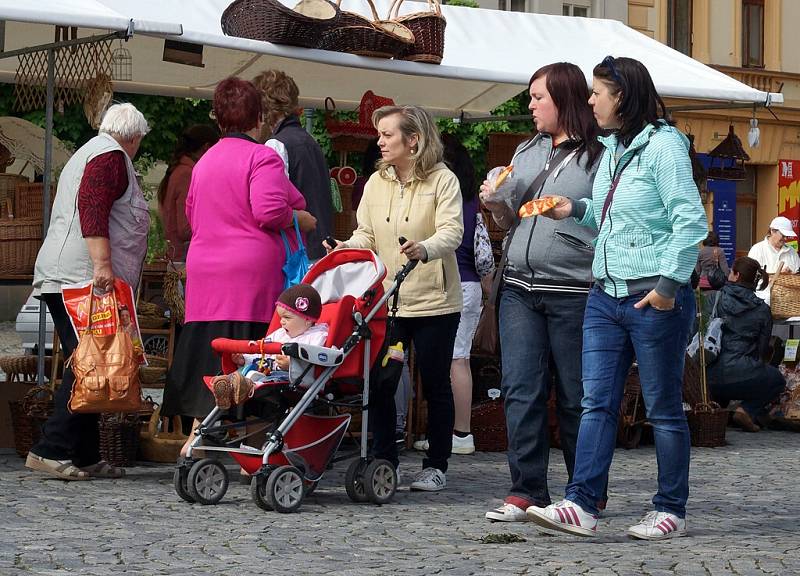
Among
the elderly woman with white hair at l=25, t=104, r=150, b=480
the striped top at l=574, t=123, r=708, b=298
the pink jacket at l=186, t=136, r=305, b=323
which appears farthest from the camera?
the elderly woman with white hair at l=25, t=104, r=150, b=480

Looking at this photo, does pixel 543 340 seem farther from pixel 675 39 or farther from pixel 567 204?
pixel 675 39

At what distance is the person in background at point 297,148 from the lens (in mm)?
7941

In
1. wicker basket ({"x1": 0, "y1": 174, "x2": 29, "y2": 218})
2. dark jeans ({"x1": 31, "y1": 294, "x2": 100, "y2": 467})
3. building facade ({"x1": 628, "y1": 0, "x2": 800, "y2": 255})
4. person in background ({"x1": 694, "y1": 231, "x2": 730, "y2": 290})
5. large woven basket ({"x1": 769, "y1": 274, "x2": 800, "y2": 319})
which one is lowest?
dark jeans ({"x1": 31, "y1": 294, "x2": 100, "y2": 467})

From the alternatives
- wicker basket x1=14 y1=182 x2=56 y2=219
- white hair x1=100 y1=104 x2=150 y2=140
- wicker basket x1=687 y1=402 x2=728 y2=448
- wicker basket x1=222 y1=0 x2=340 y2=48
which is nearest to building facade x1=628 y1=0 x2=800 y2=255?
wicker basket x1=687 y1=402 x2=728 y2=448

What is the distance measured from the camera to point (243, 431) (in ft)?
27.9

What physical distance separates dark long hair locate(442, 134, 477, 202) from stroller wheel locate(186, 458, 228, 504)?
239cm

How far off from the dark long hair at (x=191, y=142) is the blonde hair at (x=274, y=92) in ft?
5.08

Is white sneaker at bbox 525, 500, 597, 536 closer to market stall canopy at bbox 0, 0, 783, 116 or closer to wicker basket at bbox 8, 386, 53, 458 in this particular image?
wicker basket at bbox 8, 386, 53, 458

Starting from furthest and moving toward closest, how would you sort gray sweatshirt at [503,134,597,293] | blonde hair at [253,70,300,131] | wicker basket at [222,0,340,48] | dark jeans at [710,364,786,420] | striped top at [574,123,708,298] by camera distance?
1. dark jeans at [710,364,786,420]
2. wicker basket at [222,0,340,48]
3. blonde hair at [253,70,300,131]
4. gray sweatshirt at [503,134,597,293]
5. striped top at [574,123,708,298]

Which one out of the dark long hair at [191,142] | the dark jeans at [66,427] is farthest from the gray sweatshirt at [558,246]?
the dark long hair at [191,142]

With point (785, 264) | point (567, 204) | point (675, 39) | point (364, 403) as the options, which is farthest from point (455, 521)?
point (675, 39)

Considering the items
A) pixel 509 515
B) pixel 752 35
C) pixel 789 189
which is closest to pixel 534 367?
pixel 509 515

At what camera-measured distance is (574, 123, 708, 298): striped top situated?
596 cm

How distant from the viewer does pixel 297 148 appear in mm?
8016
